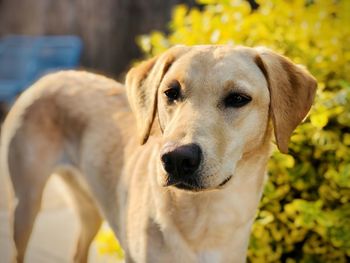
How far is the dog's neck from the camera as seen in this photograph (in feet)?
9.30

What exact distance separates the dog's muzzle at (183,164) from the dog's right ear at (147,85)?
54cm

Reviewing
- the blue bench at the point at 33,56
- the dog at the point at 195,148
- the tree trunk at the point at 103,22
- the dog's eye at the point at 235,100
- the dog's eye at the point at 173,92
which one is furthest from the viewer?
the blue bench at the point at 33,56

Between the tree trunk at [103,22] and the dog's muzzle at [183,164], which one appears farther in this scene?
the tree trunk at [103,22]

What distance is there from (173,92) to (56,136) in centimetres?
114

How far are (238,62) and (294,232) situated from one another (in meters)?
1.19

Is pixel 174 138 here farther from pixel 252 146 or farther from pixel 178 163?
pixel 252 146

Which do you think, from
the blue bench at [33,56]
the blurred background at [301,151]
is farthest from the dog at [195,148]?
the blue bench at [33,56]

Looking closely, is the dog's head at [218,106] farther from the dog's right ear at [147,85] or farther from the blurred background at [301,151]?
the blurred background at [301,151]

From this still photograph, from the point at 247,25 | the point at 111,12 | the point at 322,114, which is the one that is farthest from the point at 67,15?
the point at 322,114

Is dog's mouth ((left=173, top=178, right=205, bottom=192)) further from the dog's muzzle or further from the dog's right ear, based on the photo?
the dog's right ear

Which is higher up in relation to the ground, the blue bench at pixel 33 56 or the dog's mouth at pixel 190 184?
the dog's mouth at pixel 190 184

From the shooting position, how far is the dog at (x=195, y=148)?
2.55 metres

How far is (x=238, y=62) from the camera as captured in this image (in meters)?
2.77

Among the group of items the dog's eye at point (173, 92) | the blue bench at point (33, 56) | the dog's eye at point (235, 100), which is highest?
the dog's eye at point (235, 100)
